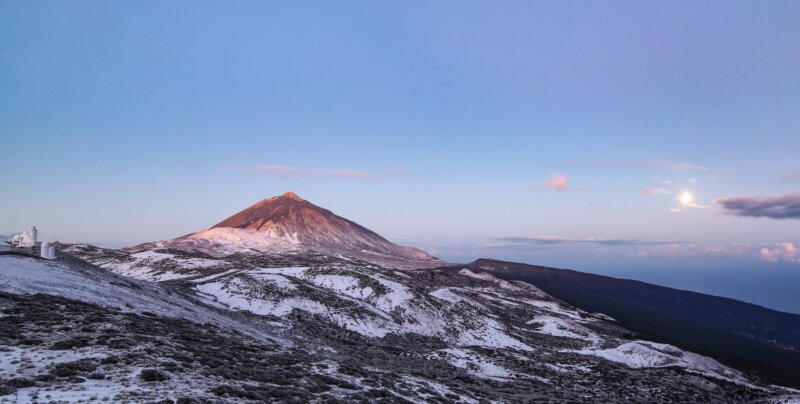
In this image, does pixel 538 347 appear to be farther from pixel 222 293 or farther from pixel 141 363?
pixel 141 363

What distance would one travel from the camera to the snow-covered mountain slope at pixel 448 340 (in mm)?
35969

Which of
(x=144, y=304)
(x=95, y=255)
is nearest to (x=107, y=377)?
(x=144, y=304)

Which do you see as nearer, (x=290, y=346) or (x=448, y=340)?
(x=290, y=346)

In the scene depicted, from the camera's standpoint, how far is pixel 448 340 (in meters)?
58.4

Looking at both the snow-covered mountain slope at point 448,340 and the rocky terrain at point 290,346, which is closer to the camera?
the rocky terrain at point 290,346

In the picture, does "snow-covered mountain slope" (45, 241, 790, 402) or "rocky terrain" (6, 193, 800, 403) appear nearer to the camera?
"rocky terrain" (6, 193, 800, 403)

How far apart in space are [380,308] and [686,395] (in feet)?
130

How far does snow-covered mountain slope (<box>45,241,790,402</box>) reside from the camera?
118 ft

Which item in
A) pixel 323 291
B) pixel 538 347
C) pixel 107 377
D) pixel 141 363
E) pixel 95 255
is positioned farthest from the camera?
pixel 95 255

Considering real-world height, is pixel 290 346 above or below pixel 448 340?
above

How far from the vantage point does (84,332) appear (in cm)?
2078

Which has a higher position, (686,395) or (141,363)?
(141,363)

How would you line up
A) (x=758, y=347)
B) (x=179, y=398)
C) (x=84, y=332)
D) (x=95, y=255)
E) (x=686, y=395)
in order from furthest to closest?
(x=758, y=347)
(x=95, y=255)
(x=686, y=395)
(x=84, y=332)
(x=179, y=398)

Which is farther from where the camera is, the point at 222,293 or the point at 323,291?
the point at 323,291
